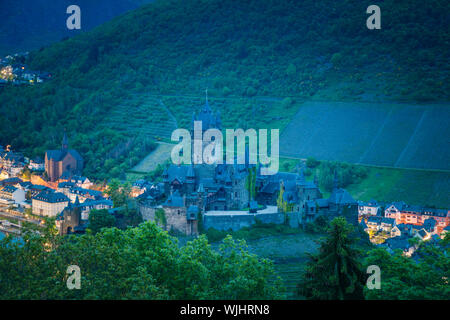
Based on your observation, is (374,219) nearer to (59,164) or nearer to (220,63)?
(59,164)

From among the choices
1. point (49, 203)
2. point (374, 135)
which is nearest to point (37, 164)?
point (49, 203)

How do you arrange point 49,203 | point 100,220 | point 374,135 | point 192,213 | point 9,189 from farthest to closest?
point 374,135, point 9,189, point 49,203, point 100,220, point 192,213

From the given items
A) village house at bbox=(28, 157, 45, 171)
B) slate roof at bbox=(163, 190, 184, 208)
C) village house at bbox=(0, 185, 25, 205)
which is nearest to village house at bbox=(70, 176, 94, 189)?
village house at bbox=(0, 185, 25, 205)

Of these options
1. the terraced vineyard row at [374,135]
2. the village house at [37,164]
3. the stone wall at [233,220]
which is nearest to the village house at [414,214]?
the terraced vineyard row at [374,135]

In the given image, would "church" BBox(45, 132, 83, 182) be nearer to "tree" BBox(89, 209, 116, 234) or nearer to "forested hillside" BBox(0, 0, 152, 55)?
"tree" BBox(89, 209, 116, 234)
